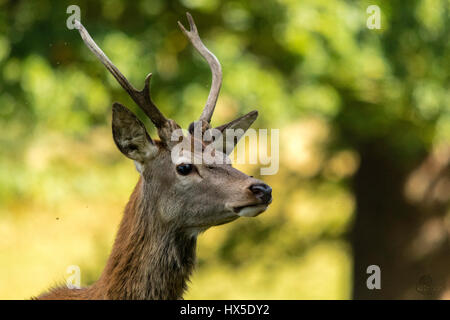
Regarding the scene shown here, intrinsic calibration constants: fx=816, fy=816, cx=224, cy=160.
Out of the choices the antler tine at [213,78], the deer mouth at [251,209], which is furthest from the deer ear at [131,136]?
the deer mouth at [251,209]

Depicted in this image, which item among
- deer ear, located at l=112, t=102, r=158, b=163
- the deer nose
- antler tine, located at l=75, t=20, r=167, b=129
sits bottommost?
the deer nose

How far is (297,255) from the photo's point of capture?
1398 cm

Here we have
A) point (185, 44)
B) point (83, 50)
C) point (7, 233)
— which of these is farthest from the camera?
point (7, 233)

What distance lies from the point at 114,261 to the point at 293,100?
18.7 feet

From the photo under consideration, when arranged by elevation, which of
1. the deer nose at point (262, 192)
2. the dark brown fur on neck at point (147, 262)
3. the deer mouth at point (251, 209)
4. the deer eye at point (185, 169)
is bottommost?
the dark brown fur on neck at point (147, 262)

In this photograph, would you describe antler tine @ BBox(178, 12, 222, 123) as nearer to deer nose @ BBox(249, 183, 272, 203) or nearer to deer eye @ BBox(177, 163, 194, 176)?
deer eye @ BBox(177, 163, 194, 176)

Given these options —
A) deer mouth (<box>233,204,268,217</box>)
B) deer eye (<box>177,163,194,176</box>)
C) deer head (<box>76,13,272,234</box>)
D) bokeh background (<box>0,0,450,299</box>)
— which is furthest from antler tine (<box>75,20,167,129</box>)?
bokeh background (<box>0,0,450,299</box>)

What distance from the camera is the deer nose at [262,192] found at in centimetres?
434

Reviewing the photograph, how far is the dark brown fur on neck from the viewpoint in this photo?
4.50 m

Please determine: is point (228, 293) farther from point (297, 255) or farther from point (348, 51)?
point (348, 51)

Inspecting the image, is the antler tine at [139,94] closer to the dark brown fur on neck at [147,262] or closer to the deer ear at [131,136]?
the deer ear at [131,136]

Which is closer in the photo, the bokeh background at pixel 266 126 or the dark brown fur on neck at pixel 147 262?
the dark brown fur on neck at pixel 147 262

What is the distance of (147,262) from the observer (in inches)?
179
